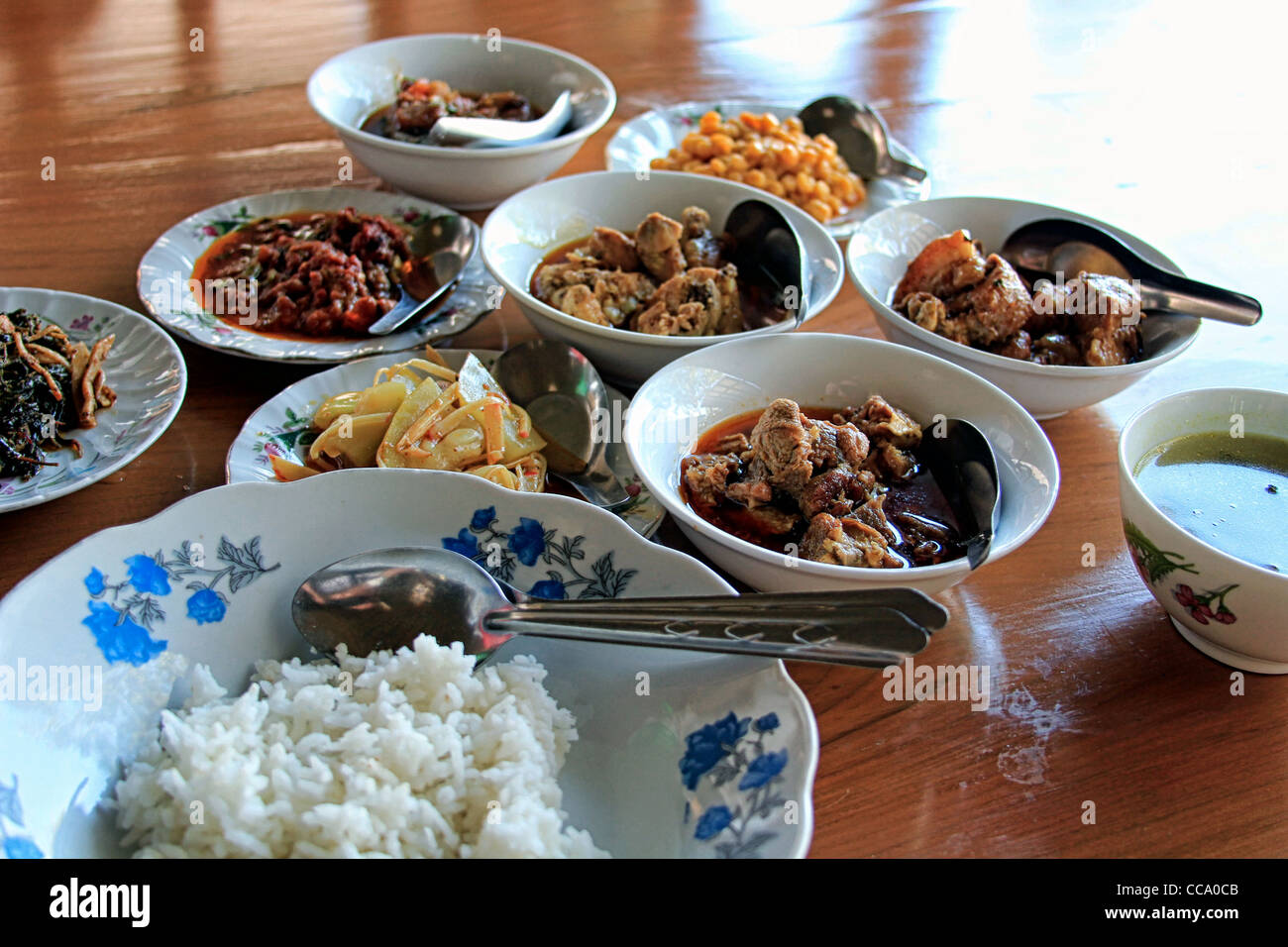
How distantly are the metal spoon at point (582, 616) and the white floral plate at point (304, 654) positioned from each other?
4 centimetres

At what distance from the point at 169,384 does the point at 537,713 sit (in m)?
0.83

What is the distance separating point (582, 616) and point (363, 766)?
26 centimetres

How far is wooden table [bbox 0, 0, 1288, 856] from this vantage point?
108 cm

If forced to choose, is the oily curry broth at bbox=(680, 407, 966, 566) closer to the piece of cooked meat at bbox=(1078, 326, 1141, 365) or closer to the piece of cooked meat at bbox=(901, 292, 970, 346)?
the piece of cooked meat at bbox=(901, 292, 970, 346)

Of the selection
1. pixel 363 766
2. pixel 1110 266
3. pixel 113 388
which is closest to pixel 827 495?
pixel 363 766

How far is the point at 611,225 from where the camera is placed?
1901 mm

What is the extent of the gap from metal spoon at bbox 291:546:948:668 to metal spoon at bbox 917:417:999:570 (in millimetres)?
266

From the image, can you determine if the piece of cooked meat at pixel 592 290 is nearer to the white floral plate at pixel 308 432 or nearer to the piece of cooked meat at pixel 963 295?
the white floral plate at pixel 308 432

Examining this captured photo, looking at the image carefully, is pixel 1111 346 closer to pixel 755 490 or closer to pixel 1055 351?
pixel 1055 351

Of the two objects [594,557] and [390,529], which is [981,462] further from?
[390,529]

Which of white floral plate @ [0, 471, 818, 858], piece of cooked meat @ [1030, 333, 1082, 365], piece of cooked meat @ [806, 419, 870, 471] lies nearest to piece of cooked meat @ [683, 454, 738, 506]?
piece of cooked meat @ [806, 419, 870, 471]

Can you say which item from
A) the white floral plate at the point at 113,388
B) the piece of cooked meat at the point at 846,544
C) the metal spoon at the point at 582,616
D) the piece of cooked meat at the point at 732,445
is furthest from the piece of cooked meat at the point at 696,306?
Result: the white floral plate at the point at 113,388
